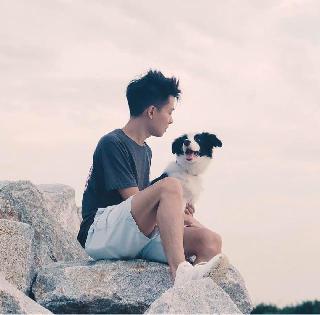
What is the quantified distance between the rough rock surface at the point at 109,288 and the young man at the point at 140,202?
0.15 metres

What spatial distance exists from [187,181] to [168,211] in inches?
91.6

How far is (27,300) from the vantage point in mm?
4809

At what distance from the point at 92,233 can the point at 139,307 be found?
79 centimetres

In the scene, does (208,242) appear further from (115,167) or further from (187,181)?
(187,181)

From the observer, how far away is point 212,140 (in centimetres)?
863

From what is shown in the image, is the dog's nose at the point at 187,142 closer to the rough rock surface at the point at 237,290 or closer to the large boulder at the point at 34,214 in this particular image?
the large boulder at the point at 34,214

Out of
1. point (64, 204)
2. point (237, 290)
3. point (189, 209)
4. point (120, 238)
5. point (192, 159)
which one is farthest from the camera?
point (64, 204)

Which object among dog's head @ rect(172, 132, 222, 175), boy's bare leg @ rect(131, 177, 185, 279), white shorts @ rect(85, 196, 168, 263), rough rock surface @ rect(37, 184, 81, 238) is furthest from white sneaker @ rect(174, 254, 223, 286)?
rough rock surface @ rect(37, 184, 81, 238)

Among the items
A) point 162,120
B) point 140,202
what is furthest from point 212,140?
point 140,202

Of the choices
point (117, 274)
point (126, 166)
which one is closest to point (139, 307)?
point (117, 274)

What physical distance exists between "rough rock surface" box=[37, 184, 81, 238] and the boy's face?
318cm

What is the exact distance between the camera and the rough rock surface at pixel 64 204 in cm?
988

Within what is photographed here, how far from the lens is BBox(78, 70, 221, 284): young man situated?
5.82m

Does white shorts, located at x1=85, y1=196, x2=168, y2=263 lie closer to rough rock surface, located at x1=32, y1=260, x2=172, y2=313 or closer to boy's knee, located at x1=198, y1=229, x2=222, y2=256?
rough rock surface, located at x1=32, y1=260, x2=172, y2=313
